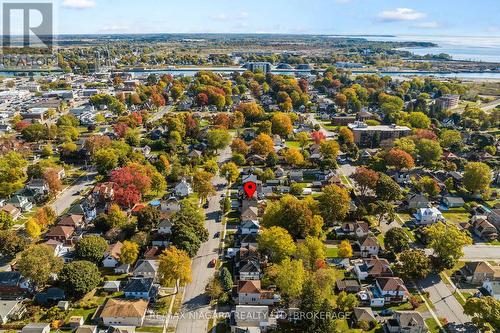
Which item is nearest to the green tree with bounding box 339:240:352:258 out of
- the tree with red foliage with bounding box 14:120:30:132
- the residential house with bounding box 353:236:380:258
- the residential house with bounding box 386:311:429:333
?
the residential house with bounding box 353:236:380:258

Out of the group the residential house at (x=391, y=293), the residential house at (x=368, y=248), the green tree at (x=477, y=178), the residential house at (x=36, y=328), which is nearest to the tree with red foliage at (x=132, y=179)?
the residential house at (x=36, y=328)

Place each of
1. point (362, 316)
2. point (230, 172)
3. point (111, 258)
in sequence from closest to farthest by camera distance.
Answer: point (362, 316), point (111, 258), point (230, 172)

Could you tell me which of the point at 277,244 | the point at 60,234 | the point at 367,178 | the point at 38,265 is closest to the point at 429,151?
the point at 367,178

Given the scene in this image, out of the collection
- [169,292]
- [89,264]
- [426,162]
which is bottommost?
[169,292]

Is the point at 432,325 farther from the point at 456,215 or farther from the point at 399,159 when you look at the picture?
the point at 399,159

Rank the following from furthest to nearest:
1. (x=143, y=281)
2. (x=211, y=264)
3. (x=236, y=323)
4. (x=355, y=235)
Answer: (x=355, y=235) → (x=211, y=264) → (x=143, y=281) → (x=236, y=323)

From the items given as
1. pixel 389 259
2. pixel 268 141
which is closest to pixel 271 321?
pixel 389 259

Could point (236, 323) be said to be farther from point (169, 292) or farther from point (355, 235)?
point (355, 235)
